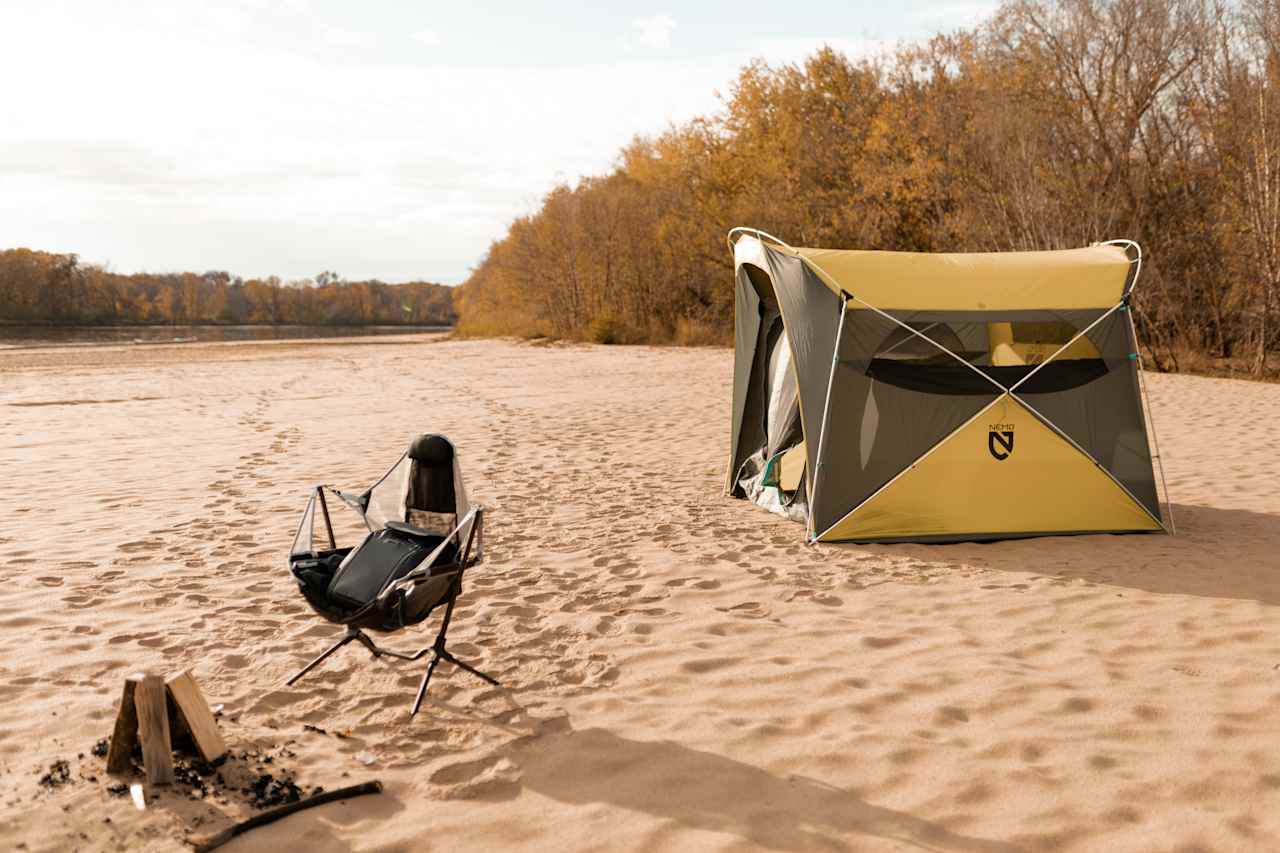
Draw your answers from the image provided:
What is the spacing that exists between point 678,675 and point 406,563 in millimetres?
1369

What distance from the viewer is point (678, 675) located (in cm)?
466

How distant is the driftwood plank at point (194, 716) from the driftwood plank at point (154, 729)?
0.22 feet

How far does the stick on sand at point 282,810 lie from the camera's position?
3170 millimetres

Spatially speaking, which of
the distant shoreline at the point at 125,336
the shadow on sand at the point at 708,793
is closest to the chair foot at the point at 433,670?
the shadow on sand at the point at 708,793

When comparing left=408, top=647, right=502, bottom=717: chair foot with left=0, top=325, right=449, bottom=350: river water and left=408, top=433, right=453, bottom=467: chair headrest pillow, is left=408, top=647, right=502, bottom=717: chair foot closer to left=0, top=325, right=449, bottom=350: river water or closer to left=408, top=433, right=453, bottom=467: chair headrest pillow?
left=408, top=433, right=453, bottom=467: chair headrest pillow

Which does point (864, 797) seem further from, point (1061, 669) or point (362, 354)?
point (362, 354)

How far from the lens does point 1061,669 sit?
471cm

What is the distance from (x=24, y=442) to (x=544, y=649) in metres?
9.73

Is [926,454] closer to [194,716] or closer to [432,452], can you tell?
[432,452]

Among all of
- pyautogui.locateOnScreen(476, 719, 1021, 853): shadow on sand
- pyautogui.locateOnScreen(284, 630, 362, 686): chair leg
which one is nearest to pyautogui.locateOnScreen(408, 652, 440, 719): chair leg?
pyautogui.locateOnScreen(284, 630, 362, 686): chair leg

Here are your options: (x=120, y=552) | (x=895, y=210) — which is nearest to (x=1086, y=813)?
(x=120, y=552)

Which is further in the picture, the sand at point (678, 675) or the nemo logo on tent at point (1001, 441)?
the nemo logo on tent at point (1001, 441)

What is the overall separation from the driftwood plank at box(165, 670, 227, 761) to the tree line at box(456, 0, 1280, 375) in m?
20.0

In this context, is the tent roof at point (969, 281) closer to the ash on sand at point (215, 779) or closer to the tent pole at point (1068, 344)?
the tent pole at point (1068, 344)
